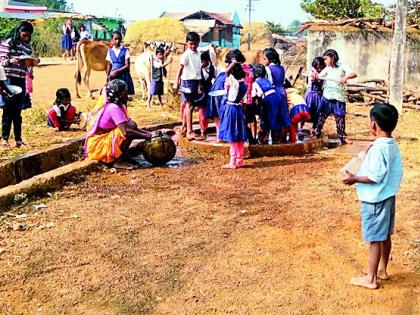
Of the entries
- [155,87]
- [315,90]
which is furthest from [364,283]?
[155,87]

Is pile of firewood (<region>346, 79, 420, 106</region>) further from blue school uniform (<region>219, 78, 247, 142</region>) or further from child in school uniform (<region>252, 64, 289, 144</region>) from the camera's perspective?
blue school uniform (<region>219, 78, 247, 142</region>)

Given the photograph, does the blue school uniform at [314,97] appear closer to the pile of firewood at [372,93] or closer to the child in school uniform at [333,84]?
the child in school uniform at [333,84]

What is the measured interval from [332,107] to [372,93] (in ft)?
20.4

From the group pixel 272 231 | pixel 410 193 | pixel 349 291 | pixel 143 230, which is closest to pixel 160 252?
pixel 143 230

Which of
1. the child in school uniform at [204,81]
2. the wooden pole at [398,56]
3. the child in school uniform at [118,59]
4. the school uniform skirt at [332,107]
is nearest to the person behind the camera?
the child in school uniform at [204,81]

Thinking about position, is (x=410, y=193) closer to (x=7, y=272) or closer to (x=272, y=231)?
(x=272, y=231)

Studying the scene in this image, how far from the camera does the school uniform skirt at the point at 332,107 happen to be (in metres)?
9.00

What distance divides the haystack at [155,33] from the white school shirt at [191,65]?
27.1 metres

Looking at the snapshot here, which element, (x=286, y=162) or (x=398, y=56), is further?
(x=398, y=56)

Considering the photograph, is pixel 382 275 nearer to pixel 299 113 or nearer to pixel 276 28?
pixel 299 113

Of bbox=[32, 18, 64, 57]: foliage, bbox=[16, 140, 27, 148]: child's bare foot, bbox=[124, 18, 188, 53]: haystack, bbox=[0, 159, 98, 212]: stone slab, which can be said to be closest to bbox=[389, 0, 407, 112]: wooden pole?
bbox=[0, 159, 98, 212]: stone slab

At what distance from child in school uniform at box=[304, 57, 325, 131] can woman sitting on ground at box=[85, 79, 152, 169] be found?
3.00 metres

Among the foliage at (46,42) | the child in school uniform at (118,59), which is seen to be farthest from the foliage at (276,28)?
the child in school uniform at (118,59)

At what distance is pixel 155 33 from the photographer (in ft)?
118
